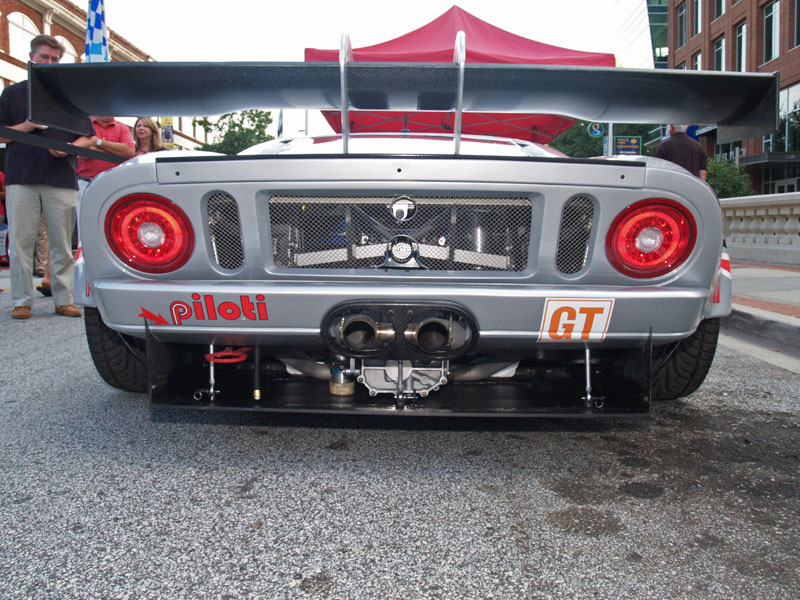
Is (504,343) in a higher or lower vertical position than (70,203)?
lower

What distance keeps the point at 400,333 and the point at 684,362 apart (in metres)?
1.24

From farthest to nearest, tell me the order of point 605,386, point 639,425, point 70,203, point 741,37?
point 741,37, point 70,203, point 639,425, point 605,386

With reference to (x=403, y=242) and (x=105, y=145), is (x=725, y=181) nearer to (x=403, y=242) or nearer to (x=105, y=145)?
(x=105, y=145)

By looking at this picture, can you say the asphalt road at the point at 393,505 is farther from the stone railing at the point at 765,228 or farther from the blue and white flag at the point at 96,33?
the stone railing at the point at 765,228

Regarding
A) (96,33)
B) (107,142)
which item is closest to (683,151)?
(107,142)

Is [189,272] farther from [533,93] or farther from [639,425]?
[639,425]

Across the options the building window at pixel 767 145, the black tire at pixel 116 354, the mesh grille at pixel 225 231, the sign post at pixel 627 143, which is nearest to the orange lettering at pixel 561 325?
Result: the mesh grille at pixel 225 231

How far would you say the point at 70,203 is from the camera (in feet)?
16.7

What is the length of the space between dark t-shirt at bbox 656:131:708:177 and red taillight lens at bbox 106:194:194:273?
5587 mm

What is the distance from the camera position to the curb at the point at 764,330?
447 cm

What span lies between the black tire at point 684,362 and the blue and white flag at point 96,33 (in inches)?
321

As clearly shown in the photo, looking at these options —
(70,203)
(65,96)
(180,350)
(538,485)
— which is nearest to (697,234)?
(538,485)

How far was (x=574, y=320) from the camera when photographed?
6.40ft

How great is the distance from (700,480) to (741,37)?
30.9 metres
